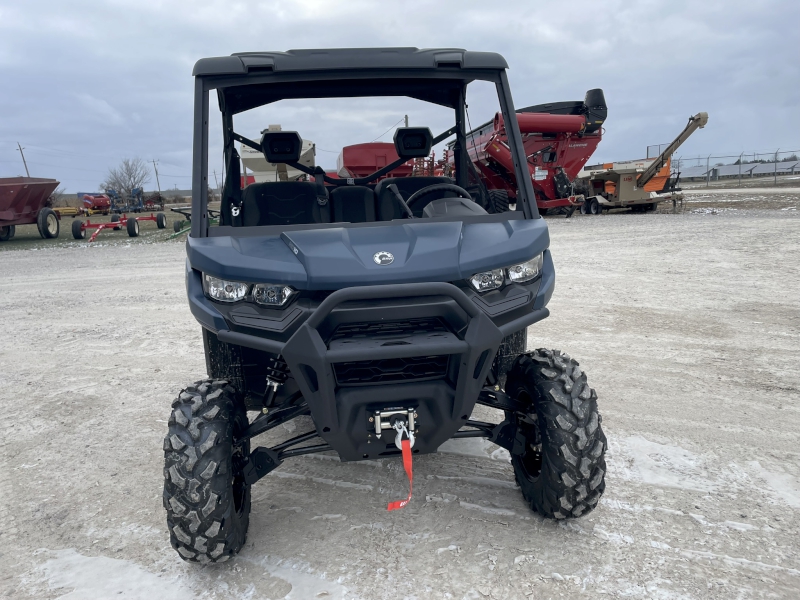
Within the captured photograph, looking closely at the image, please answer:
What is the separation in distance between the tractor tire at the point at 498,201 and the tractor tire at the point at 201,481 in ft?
6.37

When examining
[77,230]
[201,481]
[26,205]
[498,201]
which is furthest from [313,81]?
[26,205]

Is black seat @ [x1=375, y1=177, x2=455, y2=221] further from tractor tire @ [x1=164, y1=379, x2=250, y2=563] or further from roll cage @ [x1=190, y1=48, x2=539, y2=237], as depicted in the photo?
tractor tire @ [x1=164, y1=379, x2=250, y2=563]

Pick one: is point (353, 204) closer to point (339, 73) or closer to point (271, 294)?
point (339, 73)

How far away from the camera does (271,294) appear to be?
242 centimetres

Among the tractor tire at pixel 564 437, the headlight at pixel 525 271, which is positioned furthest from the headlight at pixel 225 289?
the tractor tire at pixel 564 437

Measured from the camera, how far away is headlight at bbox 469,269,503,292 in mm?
2479

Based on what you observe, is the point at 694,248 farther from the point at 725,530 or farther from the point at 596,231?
the point at 725,530

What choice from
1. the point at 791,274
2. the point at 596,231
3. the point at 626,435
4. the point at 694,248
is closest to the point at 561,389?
the point at 626,435

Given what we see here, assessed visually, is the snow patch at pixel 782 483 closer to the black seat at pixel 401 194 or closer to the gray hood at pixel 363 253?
the gray hood at pixel 363 253

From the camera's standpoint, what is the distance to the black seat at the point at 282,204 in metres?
3.59

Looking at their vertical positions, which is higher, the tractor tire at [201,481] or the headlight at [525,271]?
the headlight at [525,271]

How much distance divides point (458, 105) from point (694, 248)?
806cm

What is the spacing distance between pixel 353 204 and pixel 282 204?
45 centimetres

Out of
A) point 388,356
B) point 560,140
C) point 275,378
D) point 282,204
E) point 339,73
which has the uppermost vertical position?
point 560,140
